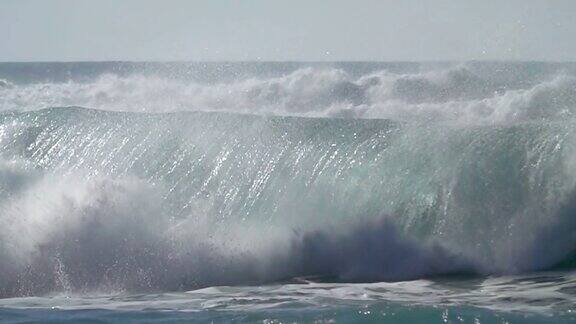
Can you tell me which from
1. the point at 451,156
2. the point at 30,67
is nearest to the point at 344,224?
the point at 451,156

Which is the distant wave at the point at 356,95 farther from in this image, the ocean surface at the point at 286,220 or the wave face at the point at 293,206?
the wave face at the point at 293,206

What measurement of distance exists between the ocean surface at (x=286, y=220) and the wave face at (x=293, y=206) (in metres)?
0.02

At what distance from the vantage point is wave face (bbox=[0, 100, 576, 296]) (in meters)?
12.2

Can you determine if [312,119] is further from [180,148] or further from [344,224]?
[344,224]

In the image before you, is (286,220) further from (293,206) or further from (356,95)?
(356,95)

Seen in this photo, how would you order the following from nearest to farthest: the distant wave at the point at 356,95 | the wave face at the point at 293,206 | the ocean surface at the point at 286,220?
1. the ocean surface at the point at 286,220
2. the wave face at the point at 293,206
3. the distant wave at the point at 356,95

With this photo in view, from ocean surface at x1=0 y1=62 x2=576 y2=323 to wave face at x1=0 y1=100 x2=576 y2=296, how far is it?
2 cm

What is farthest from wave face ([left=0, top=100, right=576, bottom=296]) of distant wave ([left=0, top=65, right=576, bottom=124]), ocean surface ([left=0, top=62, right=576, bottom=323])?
distant wave ([left=0, top=65, right=576, bottom=124])

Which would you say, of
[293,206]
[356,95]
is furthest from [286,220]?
[356,95]

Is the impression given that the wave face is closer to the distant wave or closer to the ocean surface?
the ocean surface

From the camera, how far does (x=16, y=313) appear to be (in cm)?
962

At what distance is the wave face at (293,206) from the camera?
12234 mm

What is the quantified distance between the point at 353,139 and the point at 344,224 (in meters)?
1.95

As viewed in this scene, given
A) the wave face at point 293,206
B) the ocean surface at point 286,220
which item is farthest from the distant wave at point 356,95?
the wave face at point 293,206
